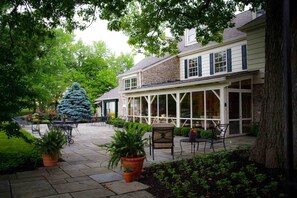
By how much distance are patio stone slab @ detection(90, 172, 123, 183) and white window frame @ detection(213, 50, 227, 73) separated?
1201cm

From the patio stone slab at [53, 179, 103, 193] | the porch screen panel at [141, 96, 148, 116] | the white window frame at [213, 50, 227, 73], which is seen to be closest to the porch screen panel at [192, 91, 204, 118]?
the white window frame at [213, 50, 227, 73]

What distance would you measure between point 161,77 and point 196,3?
11.4m

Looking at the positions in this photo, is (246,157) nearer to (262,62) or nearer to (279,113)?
(279,113)

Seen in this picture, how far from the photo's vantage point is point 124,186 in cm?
496

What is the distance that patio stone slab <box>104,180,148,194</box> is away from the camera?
4.71m

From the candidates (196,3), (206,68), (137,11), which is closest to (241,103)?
(206,68)

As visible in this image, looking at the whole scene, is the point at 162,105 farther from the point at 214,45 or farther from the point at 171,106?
the point at 214,45

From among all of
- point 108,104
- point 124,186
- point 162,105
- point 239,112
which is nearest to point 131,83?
point 162,105

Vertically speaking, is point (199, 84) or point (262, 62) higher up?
point (262, 62)

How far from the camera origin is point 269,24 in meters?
5.60

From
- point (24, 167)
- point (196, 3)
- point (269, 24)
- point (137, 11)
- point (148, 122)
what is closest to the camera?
point (269, 24)

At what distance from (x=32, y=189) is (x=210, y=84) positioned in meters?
10.0

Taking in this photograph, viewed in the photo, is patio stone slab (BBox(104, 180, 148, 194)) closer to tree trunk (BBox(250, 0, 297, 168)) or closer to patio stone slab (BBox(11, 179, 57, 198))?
patio stone slab (BBox(11, 179, 57, 198))

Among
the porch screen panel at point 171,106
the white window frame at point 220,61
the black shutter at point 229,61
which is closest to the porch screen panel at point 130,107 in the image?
the porch screen panel at point 171,106
